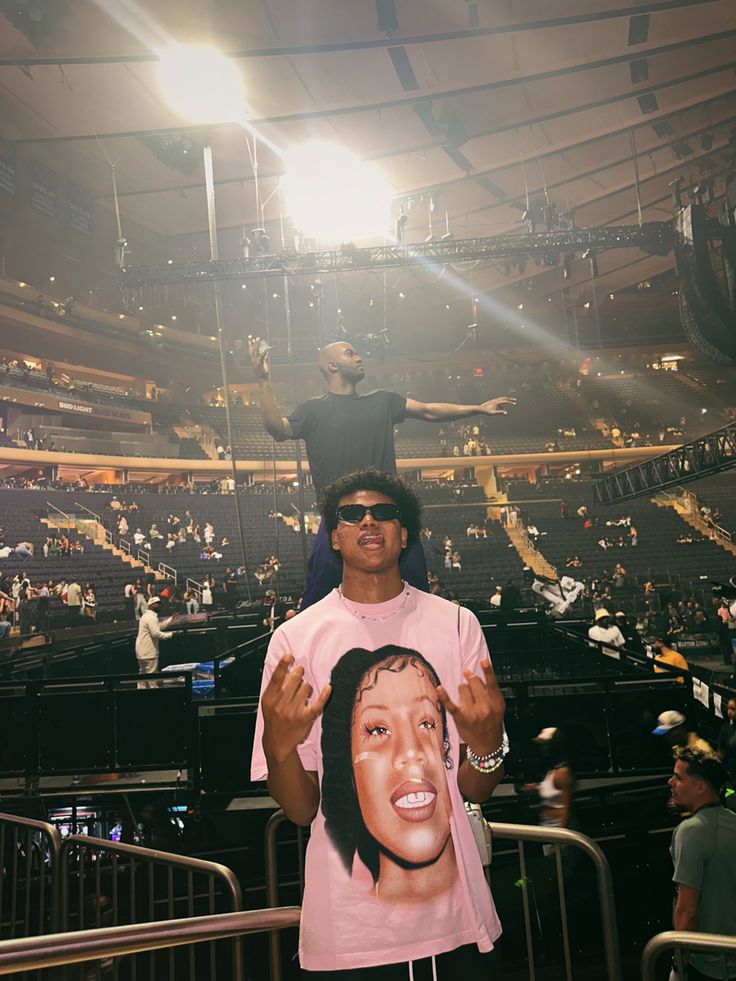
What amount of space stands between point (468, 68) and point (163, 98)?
5.53 metres

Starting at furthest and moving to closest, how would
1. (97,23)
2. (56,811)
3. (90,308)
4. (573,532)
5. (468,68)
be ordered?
(90,308) → (573,532) → (468,68) → (97,23) → (56,811)

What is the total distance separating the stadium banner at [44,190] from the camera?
1973 cm

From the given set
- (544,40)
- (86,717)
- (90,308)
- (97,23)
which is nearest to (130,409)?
(90,308)

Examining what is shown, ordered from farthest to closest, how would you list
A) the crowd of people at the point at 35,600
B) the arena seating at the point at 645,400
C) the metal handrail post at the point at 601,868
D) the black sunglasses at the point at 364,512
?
1. the arena seating at the point at 645,400
2. the crowd of people at the point at 35,600
3. the metal handrail post at the point at 601,868
4. the black sunglasses at the point at 364,512

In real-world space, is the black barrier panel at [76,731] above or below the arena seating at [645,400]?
below

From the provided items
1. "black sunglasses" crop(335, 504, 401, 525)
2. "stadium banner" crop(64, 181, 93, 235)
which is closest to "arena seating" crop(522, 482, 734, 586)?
"black sunglasses" crop(335, 504, 401, 525)

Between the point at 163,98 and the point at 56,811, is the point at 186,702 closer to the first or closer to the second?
the point at 56,811

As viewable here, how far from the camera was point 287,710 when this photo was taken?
4.91 feet

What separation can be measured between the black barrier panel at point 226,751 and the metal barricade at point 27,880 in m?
1.10

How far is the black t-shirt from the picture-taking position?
3262mm

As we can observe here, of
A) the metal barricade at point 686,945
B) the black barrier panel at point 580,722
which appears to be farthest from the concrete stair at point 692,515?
the metal barricade at point 686,945

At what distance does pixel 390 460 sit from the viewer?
3.31m

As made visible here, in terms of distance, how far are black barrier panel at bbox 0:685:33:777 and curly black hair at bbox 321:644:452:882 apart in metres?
4.23

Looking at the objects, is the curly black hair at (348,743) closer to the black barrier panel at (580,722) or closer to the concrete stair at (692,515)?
the black barrier panel at (580,722)
